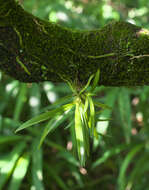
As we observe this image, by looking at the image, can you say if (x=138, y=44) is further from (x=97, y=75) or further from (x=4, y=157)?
(x=4, y=157)

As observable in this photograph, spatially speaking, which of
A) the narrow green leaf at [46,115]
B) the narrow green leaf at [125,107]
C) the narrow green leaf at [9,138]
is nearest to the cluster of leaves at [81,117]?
the narrow green leaf at [46,115]

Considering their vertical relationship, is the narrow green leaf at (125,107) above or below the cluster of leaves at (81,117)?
below

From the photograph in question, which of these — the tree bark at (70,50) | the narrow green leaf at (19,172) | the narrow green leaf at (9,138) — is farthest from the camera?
the narrow green leaf at (9,138)

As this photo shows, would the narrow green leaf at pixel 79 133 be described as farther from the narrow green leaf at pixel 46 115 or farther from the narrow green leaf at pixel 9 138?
the narrow green leaf at pixel 9 138

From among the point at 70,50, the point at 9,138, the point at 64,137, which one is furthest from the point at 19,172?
the point at 70,50

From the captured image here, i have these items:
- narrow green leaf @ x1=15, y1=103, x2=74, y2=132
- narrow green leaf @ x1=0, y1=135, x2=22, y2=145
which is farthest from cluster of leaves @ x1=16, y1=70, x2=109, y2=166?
narrow green leaf @ x1=0, y1=135, x2=22, y2=145

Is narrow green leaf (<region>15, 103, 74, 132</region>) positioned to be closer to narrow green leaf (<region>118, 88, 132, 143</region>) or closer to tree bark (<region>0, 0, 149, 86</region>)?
tree bark (<region>0, 0, 149, 86</region>)

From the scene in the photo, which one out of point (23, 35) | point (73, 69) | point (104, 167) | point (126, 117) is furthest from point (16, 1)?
point (104, 167)

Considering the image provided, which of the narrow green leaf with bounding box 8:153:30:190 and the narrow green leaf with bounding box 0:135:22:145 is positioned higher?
the narrow green leaf with bounding box 0:135:22:145
